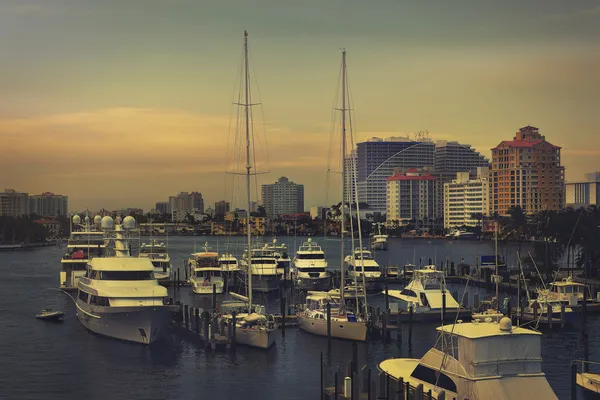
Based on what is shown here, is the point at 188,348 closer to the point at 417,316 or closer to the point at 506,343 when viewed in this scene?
the point at 417,316

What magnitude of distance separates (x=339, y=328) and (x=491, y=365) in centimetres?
2405

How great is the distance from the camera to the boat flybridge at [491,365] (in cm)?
2591

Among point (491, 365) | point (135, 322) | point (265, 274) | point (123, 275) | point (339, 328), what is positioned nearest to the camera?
point (491, 365)

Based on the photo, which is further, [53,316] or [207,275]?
[207,275]

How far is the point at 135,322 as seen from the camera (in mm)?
49344

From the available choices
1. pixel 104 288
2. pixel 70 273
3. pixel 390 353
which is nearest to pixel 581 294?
pixel 390 353

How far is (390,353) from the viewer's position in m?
46.9

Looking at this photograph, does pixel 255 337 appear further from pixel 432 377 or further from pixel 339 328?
pixel 432 377

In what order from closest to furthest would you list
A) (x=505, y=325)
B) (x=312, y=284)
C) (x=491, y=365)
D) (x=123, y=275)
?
(x=491, y=365)
(x=505, y=325)
(x=123, y=275)
(x=312, y=284)

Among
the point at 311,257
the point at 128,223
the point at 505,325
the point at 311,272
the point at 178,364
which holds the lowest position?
the point at 178,364

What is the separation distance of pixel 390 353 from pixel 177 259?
106543mm

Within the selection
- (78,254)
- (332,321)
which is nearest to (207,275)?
(78,254)

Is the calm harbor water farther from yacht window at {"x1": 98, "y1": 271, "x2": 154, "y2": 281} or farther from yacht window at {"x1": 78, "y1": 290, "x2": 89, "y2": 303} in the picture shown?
yacht window at {"x1": 98, "y1": 271, "x2": 154, "y2": 281}

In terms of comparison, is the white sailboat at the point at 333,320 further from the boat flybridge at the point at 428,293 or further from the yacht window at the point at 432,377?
the yacht window at the point at 432,377
